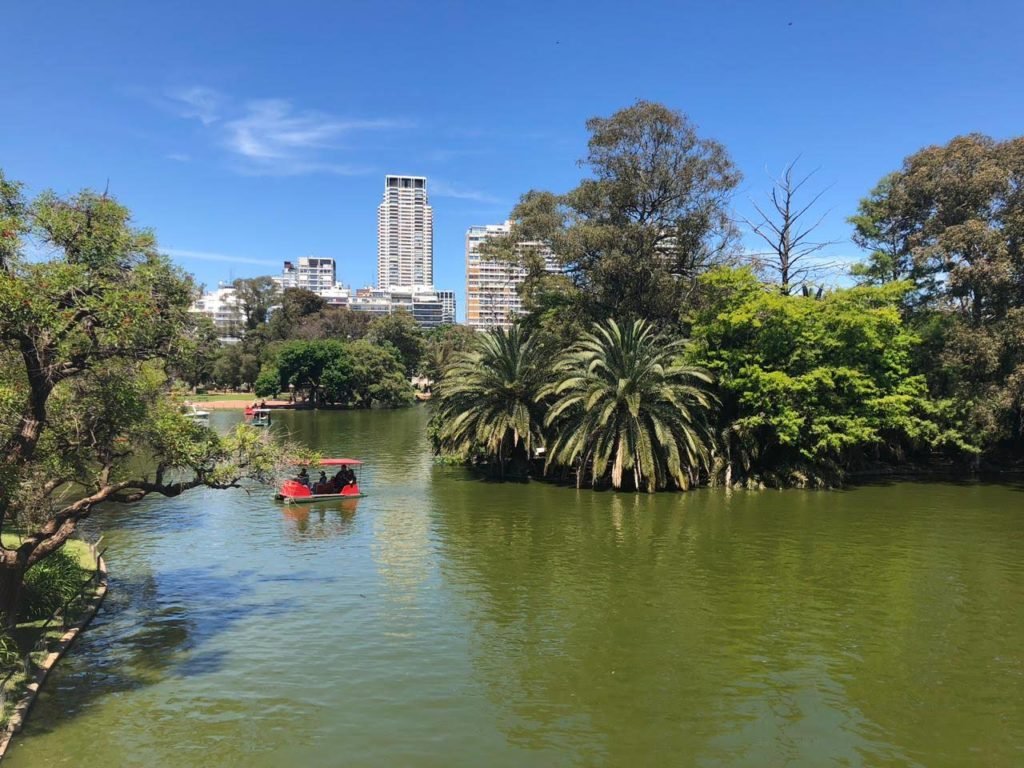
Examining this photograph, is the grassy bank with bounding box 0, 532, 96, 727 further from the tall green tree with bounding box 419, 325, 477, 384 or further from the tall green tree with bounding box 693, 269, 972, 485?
the tall green tree with bounding box 419, 325, 477, 384

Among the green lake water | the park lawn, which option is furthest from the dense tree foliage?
the park lawn

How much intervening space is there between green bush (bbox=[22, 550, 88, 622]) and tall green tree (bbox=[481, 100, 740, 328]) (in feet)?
76.6

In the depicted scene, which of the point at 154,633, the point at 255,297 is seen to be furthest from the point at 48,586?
the point at 255,297

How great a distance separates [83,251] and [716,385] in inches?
979

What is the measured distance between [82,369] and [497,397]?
21142 millimetres

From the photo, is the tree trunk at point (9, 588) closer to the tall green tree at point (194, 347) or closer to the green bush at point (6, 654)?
the green bush at point (6, 654)

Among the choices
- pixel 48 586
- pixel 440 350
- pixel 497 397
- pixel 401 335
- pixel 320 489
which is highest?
pixel 401 335

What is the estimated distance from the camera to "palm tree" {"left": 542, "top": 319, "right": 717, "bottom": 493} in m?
27.2

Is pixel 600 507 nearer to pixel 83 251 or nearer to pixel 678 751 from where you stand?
pixel 678 751

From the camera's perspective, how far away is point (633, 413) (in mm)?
26578

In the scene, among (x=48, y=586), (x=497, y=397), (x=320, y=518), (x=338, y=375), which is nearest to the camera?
(x=48, y=586)

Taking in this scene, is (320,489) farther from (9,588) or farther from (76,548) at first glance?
(9,588)

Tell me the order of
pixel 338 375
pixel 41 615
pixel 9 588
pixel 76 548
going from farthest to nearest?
pixel 338 375 → pixel 76 548 → pixel 41 615 → pixel 9 588

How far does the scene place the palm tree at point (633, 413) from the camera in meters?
27.2
